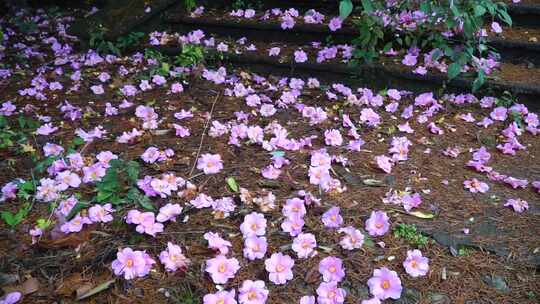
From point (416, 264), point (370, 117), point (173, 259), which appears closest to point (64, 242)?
point (173, 259)

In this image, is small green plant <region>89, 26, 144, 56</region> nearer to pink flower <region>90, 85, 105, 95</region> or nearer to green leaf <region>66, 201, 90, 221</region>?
pink flower <region>90, 85, 105, 95</region>

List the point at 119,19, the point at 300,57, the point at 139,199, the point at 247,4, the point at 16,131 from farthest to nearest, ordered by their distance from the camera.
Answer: the point at 247,4
the point at 119,19
the point at 300,57
the point at 16,131
the point at 139,199

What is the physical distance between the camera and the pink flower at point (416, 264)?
1.80 metres

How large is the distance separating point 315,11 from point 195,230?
2735mm

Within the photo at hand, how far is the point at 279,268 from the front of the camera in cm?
179

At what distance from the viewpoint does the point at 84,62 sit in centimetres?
399

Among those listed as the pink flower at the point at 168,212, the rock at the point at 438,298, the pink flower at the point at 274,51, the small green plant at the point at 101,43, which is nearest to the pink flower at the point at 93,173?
the pink flower at the point at 168,212

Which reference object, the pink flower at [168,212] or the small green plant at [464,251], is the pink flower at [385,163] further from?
the pink flower at [168,212]

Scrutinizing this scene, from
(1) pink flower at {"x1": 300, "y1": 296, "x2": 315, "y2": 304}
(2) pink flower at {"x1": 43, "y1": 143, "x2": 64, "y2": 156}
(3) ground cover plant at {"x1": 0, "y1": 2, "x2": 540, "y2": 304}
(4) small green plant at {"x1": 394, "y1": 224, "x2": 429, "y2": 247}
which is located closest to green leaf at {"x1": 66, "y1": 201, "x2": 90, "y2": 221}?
(3) ground cover plant at {"x1": 0, "y1": 2, "x2": 540, "y2": 304}

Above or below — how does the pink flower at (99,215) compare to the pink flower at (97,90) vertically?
above

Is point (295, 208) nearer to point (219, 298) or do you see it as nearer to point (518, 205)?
point (219, 298)

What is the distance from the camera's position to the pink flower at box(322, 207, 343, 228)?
6.59ft

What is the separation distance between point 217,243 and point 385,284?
2.17 feet

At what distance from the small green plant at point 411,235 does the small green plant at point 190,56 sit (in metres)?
2.32
